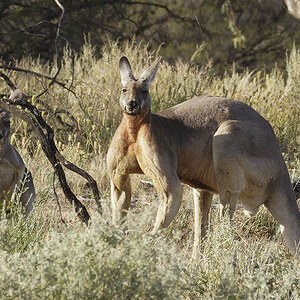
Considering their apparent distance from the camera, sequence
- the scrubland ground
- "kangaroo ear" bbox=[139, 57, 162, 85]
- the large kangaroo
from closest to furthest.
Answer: the scrubland ground
the large kangaroo
"kangaroo ear" bbox=[139, 57, 162, 85]

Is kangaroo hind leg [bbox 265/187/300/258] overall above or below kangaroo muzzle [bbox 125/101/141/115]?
below

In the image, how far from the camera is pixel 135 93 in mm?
5961

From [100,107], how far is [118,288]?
6.47 meters

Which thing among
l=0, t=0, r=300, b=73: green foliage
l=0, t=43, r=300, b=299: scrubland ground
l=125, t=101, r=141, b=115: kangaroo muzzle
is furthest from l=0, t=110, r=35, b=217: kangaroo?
l=0, t=0, r=300, b=73: green foliage

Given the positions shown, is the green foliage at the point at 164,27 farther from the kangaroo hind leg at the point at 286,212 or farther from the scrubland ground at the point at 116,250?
the kangaroo hind leg at the point at 286,212

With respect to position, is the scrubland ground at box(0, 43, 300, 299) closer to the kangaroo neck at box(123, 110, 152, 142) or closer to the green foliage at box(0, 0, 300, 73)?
the kangaroo neck at box(123, 110, 152, 142)

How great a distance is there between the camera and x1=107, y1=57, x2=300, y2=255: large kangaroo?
19.6 ft

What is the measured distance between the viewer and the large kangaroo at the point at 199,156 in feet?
19.6

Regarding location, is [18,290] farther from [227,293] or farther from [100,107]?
[100,107]

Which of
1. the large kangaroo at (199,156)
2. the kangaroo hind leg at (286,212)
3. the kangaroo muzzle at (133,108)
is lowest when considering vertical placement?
the kangaroo hind leg at (286,212)

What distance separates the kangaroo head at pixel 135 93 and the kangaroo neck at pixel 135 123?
0.06 metres

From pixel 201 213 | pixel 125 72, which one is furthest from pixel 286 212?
pixel 125 72

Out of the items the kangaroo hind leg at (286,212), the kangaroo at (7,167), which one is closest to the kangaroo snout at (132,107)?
the kangaroo at (7,167)

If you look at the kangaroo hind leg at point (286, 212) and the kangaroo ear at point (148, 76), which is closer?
the kangaroo ear at point (148, 76)
